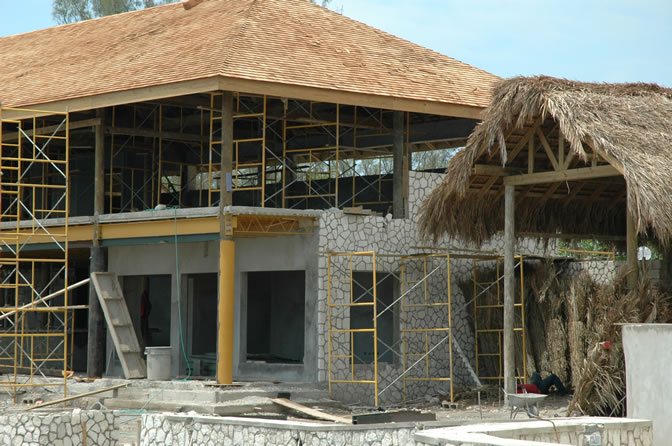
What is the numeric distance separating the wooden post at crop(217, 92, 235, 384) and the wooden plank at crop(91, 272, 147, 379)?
2460 mm

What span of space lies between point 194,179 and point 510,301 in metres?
15.1

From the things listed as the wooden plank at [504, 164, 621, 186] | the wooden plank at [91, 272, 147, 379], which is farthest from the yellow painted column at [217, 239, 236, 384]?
the wooden plank at [504, 164, 621, 186]

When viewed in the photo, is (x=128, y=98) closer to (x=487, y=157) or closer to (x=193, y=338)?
(x=193, y=338)

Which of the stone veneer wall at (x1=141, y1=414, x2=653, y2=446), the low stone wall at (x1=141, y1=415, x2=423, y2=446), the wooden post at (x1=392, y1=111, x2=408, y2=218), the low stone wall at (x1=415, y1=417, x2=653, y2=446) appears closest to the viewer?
the low stone wall at (x1=415, y1=417, x2=653, y2=446)

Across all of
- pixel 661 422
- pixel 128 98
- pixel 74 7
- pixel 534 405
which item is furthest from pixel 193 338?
pixel 74 7

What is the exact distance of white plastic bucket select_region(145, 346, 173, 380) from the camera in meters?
20.6

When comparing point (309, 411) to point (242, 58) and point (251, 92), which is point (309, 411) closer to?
point (251, 92)

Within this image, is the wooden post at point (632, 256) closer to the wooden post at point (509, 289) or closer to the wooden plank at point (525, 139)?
the wooden post at point (509, 289)

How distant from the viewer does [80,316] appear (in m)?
28.4

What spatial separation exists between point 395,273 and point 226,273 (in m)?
4.13

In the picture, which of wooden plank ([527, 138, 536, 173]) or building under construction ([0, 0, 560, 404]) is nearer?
wooden plank ([527, 138, 536, 173])

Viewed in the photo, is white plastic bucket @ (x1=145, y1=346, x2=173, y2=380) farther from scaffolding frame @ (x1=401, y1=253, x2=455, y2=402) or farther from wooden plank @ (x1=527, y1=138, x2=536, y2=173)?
wooden plank @ (x1=527, y1=138, x2=536, y2=173)

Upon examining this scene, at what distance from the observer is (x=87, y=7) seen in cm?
5159

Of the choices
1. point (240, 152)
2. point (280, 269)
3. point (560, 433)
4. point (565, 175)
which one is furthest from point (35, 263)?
point (560, 433)
